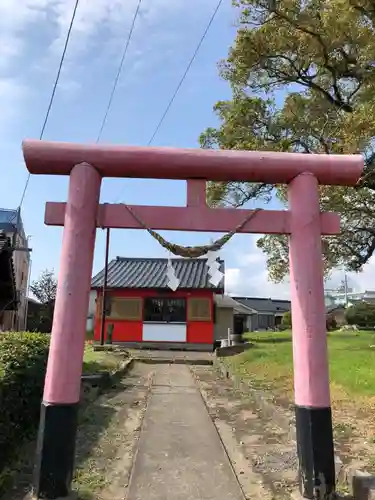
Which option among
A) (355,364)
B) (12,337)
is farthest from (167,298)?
(12,337)

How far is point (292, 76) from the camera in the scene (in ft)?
44.3

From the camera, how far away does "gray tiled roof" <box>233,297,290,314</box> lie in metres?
62.3

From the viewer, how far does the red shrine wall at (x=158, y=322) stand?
24.1 meters

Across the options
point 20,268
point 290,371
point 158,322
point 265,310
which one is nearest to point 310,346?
point 290,371

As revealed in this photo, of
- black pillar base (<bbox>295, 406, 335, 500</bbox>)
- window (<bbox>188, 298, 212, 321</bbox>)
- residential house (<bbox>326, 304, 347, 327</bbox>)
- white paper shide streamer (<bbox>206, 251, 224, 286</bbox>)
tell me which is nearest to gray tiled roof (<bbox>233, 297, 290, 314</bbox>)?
residential house (<bbox>326, 304, 347, 327</bbox>)

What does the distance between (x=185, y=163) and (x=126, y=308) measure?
20685 millimetres

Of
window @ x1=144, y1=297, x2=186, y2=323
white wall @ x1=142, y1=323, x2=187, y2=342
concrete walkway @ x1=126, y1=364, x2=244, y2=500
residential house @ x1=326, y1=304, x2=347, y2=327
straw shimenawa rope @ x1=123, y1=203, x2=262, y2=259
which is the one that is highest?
residential house @ x1=326, y1=304, x2=347, y2=327

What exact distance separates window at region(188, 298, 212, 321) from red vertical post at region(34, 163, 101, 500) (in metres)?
20.0

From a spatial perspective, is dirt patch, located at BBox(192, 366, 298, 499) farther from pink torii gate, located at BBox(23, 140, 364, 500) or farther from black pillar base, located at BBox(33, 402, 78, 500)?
black pillar base, located at BBox(33, 402, 78, 500)

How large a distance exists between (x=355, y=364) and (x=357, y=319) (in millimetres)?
28935

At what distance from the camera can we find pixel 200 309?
24375mm

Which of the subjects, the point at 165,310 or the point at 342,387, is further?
the point at 165,310

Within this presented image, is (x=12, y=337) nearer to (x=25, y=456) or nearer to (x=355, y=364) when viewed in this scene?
(x=25, y=456)

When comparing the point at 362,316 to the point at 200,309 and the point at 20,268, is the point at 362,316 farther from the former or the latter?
the point at 20,268
